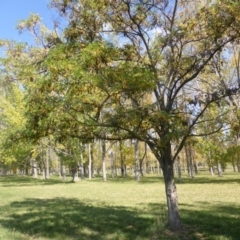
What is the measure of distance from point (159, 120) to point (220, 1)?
131 inches

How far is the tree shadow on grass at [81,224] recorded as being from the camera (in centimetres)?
941

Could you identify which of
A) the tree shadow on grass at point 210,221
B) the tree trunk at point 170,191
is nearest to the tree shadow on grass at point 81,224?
the tree trunk at point 170,191

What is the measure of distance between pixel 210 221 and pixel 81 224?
13.9 ft

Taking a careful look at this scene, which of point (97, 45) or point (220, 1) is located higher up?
point (220, 1)

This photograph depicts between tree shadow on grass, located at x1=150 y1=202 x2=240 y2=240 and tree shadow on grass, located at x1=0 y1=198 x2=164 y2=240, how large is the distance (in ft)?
3.94

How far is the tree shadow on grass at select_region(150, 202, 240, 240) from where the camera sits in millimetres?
8805

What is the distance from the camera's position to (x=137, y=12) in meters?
9.65

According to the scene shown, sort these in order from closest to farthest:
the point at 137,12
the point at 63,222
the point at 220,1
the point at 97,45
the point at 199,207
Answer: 1. the point at 97,45
2. the point at 220,1
3. the point at 137,12
4. the point at 63,222
5. the point at 199,207

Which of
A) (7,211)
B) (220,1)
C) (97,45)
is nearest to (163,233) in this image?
(97,45)

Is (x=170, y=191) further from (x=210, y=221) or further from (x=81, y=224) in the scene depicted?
(x=81, y=224)

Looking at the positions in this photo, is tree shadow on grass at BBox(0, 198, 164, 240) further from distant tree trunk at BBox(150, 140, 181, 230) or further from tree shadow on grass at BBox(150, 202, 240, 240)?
tree shadow on grass at BBox(150, 202, 240, 240)

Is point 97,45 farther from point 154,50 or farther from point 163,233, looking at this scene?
point 163,233

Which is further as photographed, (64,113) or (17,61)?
(17,61)

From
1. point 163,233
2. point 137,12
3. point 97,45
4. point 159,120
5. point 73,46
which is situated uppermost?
point 137,12
